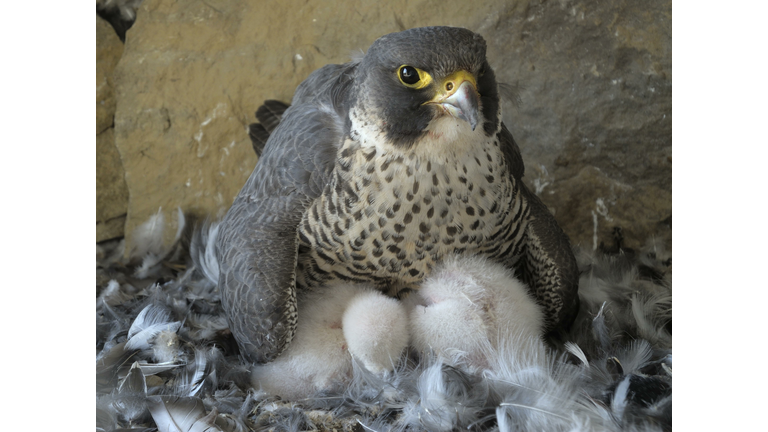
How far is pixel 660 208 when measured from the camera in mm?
2387

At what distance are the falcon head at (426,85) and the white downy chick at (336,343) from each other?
1.50 feet

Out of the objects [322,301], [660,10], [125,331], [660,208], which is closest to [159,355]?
[125,331]

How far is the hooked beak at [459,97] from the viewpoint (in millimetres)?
1433

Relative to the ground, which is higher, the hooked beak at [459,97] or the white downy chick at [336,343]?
the hooked beak at [459,97]

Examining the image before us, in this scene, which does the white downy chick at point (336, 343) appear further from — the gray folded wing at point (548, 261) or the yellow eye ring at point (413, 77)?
the yellow eye ring at point (413, 77)

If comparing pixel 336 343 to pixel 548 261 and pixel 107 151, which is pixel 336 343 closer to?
pixel 548 261

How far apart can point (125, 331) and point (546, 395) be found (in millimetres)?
1297

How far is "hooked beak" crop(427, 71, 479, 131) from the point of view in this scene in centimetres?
143

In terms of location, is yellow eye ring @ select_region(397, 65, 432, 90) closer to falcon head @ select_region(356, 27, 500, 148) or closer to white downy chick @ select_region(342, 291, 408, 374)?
falcon head @ select_region(356, 27, 500, 148)

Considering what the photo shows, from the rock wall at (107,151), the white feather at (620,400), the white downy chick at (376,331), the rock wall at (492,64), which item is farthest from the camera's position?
the rock wall at (107,151)

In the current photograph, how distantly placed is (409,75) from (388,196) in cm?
31

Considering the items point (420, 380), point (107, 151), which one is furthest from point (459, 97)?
point (107, 151)

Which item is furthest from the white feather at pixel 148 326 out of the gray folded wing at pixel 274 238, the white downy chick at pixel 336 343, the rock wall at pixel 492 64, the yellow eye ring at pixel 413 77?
the yellow eye ring at pixel 413 77

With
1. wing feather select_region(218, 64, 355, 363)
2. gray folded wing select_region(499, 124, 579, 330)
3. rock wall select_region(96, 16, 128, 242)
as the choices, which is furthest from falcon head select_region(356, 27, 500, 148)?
rock wall select_region(96, 16, 128, 242)
